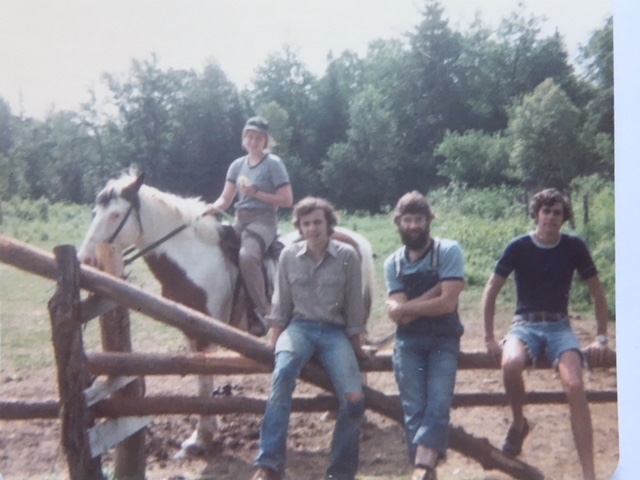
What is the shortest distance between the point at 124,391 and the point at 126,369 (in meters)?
0.43

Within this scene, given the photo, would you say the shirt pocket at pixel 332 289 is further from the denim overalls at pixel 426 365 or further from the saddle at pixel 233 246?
the saddle at pixel 233 246

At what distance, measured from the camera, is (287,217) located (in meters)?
4.58

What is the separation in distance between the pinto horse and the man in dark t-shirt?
1284mm

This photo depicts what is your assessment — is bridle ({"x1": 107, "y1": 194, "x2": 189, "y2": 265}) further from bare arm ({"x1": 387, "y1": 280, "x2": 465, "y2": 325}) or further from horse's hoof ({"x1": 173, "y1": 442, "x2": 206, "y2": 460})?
bare arm ({"x1": 387, "y1": 280, "x2": 465, "y2": 325})

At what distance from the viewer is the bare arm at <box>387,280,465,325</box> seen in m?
3.07

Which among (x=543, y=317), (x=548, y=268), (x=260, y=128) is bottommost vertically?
(x=543, y=317)

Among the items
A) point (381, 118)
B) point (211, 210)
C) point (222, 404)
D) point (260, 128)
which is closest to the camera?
point (222, 404)

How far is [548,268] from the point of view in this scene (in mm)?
3285

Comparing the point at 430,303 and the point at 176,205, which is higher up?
the point at 176,205

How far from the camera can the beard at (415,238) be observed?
3162mm

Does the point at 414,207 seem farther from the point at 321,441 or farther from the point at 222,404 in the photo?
the point at 321,441

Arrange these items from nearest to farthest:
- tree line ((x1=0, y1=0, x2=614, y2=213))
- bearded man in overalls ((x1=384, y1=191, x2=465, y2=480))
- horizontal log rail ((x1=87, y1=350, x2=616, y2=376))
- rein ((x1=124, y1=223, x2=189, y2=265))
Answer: bearded man in overalls ((x1=384, y1=191, x2=465, y2=480)), horizontal log rail ((x1=87, y1=350, x2=616, y2=376)), tree line ((x1=0, y1=0, x2=614, y2=213)), rein ((x1=124, y1=223, x2=189, y2=265))

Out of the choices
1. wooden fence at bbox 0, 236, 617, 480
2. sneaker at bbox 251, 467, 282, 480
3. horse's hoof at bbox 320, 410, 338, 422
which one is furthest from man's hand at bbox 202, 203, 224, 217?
sneaker at bbox 251, 467, 282, 480

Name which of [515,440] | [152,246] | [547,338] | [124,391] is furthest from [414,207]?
[152,246]
